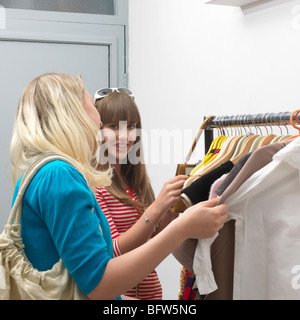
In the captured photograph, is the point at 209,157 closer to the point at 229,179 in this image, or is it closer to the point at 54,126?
the point at 229,179

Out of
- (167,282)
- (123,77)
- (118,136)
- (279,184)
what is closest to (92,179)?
(279,184)

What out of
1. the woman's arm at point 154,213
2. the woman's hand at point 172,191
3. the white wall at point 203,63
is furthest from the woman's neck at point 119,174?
the white wall at point 203,63

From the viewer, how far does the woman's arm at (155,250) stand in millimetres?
1054

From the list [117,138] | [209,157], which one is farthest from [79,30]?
[209,157]

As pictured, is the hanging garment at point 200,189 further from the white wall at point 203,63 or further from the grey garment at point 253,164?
the white wall at point 203,63

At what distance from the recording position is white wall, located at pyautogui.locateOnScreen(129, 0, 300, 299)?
1743 mm

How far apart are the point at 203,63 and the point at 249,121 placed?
90 centimetres

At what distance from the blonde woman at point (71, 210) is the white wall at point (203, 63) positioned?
0.79 meters

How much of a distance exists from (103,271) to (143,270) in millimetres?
86

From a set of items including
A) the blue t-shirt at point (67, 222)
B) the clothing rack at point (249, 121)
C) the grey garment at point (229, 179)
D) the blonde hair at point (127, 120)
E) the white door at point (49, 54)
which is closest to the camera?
the blue t-shirt at point (67, 222)

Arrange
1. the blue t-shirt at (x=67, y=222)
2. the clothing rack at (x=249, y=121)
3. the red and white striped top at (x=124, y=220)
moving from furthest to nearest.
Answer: the red and white striped top at (x=124, y=220) < the clothing rack at (x=249, y=121) < the blue t-shirt at (x=67, y=222)

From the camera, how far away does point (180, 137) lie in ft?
7.97

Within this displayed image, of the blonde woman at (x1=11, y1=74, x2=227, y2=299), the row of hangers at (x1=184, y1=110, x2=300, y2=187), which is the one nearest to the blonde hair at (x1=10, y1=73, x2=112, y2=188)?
the blonde woman at (x1=11, y1=74, x2=227, y2=299)
